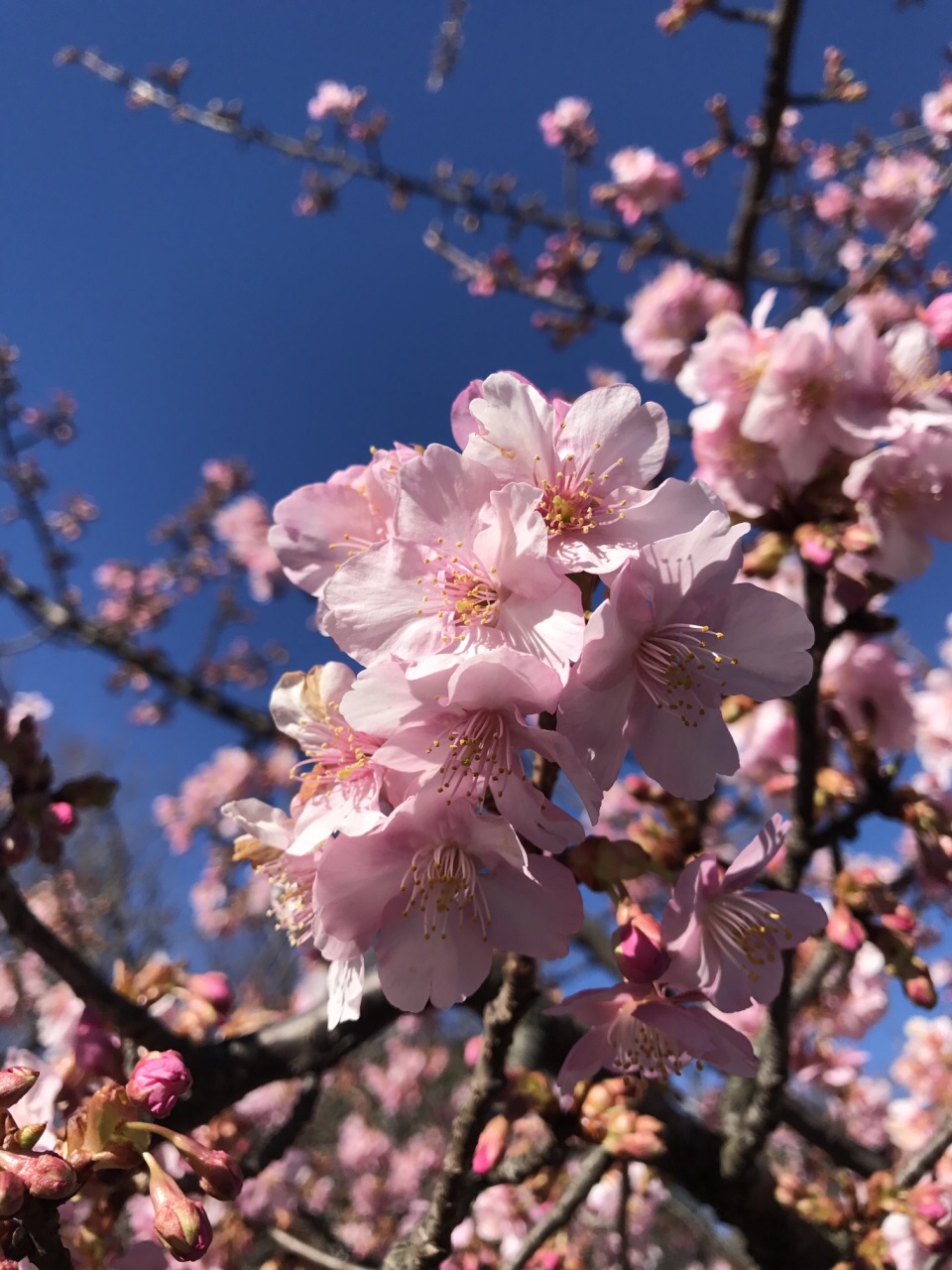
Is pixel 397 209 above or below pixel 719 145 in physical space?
above

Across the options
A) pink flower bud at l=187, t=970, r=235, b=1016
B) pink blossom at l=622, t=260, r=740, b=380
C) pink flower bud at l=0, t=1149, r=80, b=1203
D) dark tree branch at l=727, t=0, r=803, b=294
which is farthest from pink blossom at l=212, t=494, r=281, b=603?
pink flower bud at l=0, t=1149, r=80, b=1203

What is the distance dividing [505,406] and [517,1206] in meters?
4.03

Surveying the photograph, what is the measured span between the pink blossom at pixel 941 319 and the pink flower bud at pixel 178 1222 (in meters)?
2.07

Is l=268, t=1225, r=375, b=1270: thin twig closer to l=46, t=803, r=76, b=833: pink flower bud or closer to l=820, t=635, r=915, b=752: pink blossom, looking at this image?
l=46, t=803, r=76, b=833: pink flower bud

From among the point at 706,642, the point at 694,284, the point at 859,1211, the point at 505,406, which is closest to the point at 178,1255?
the point at 706,642

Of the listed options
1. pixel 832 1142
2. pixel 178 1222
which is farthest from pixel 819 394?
pixel 832 1142

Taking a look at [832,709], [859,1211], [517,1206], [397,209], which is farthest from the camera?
[397,209]

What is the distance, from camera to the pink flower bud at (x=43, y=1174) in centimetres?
74

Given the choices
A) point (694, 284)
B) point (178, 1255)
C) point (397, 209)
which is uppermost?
point (397, 209)

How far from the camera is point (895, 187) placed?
5590 mm

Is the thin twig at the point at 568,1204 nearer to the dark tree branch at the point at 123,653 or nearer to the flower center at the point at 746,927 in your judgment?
the flower center at the point at 746,927

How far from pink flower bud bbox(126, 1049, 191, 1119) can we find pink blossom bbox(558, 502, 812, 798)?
0.62 metres

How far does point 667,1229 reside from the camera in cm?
708

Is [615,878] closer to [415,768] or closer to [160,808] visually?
[415,768]
